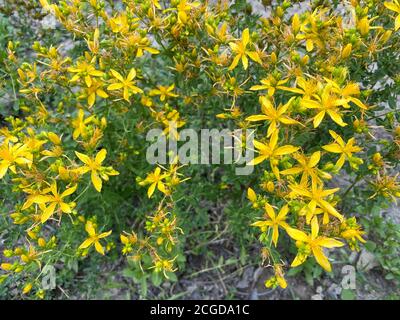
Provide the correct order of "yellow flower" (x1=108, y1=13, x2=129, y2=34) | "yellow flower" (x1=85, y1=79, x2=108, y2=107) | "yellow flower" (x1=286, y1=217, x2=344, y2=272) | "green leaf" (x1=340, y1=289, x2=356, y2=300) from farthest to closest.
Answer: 1. "green leaf" (x1=340, y1=289, x2=356, y2=300)
2. "yellow flower" (x1=85, y1=79, x2=108, y2=107)
3. "yellow flower" (x1=108, y1=13, x2=129, y2=34)
4. "yellow flower" (x1=286, y1=217, x2=344, y2=272)

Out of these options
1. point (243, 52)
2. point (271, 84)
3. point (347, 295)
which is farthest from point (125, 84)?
point (347, 295)

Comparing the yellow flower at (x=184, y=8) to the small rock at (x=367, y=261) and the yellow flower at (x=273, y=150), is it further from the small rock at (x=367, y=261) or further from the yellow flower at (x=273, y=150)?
the small rock at (x=367, y=261)

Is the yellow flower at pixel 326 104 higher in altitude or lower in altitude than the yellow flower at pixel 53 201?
higher

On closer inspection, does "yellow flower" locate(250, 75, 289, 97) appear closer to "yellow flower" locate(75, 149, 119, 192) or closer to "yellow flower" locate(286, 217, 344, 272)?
"yellow flower" locate(286, 217, 344, 272)

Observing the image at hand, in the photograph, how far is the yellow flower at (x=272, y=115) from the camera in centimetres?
203

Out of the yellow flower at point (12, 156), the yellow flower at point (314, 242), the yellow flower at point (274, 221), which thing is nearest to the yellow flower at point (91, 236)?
the yellow flower at point (12, 156)

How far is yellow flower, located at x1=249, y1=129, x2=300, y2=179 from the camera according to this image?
80.2 inches

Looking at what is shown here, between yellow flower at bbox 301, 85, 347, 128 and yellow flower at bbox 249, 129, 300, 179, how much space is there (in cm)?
19

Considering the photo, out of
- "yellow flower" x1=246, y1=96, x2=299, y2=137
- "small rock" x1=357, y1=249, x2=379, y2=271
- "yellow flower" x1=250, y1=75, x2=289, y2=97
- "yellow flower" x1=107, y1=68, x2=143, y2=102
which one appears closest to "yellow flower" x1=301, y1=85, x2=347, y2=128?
"yellow flower" x1=246, y1=96, x2=299, y2=137

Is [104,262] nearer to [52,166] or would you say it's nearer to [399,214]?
[52,166]

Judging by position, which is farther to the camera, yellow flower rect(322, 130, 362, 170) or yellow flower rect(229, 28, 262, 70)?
yellow flower rect(229, 28, 262, 70)

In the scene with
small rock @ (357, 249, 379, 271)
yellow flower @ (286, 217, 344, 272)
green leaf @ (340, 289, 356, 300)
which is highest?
yellow flower @ (286, 217, 344, 272)

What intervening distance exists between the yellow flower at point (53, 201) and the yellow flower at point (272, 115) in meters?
1.07

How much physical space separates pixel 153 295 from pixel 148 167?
1105mm
